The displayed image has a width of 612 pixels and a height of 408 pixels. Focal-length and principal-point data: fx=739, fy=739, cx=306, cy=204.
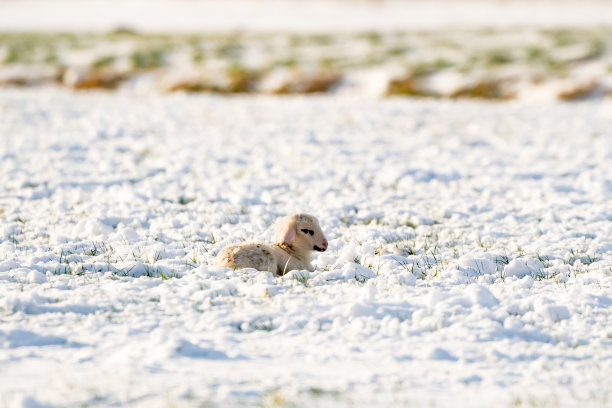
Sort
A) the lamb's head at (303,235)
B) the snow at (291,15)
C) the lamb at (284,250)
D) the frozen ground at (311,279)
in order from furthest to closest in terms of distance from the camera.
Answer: the snow at (291,15), the lamb's head at (303,235), the lamb at (284,250), the frozen ground at (311,279)

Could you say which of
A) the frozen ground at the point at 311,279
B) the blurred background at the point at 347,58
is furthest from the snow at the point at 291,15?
the frozen ground at the point at 311,279

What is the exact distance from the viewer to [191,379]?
13.5ft

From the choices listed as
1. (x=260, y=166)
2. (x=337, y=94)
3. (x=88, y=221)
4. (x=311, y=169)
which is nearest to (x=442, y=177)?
(x=311, y=169)

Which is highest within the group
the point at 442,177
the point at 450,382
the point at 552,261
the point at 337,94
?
the point at 337,94

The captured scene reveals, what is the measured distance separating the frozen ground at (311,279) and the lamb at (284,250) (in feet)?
0.82

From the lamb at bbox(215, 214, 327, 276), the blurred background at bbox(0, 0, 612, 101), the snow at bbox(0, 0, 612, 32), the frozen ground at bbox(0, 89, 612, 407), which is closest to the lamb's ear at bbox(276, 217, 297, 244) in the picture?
the lamb at bbox(215, 214, 327, 276)

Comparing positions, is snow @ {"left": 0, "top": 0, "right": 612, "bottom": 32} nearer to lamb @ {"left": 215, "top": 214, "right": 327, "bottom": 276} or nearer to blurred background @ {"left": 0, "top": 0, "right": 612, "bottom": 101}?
blurred background @ {"left": 0, "top": 0, "right": 612, "bottom": 101}

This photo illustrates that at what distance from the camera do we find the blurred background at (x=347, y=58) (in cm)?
2456

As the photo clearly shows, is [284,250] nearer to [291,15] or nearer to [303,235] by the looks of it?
[303,235]

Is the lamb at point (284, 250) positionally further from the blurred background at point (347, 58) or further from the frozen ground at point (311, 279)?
the blurred background at point (347, 58)

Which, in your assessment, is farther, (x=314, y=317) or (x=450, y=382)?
(x=314, y=317)

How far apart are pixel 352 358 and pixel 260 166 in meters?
7.61

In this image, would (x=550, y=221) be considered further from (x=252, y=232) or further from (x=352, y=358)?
(x=352, y=358)

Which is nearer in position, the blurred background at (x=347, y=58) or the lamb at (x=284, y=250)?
the lamb at (x=284, y=250)
